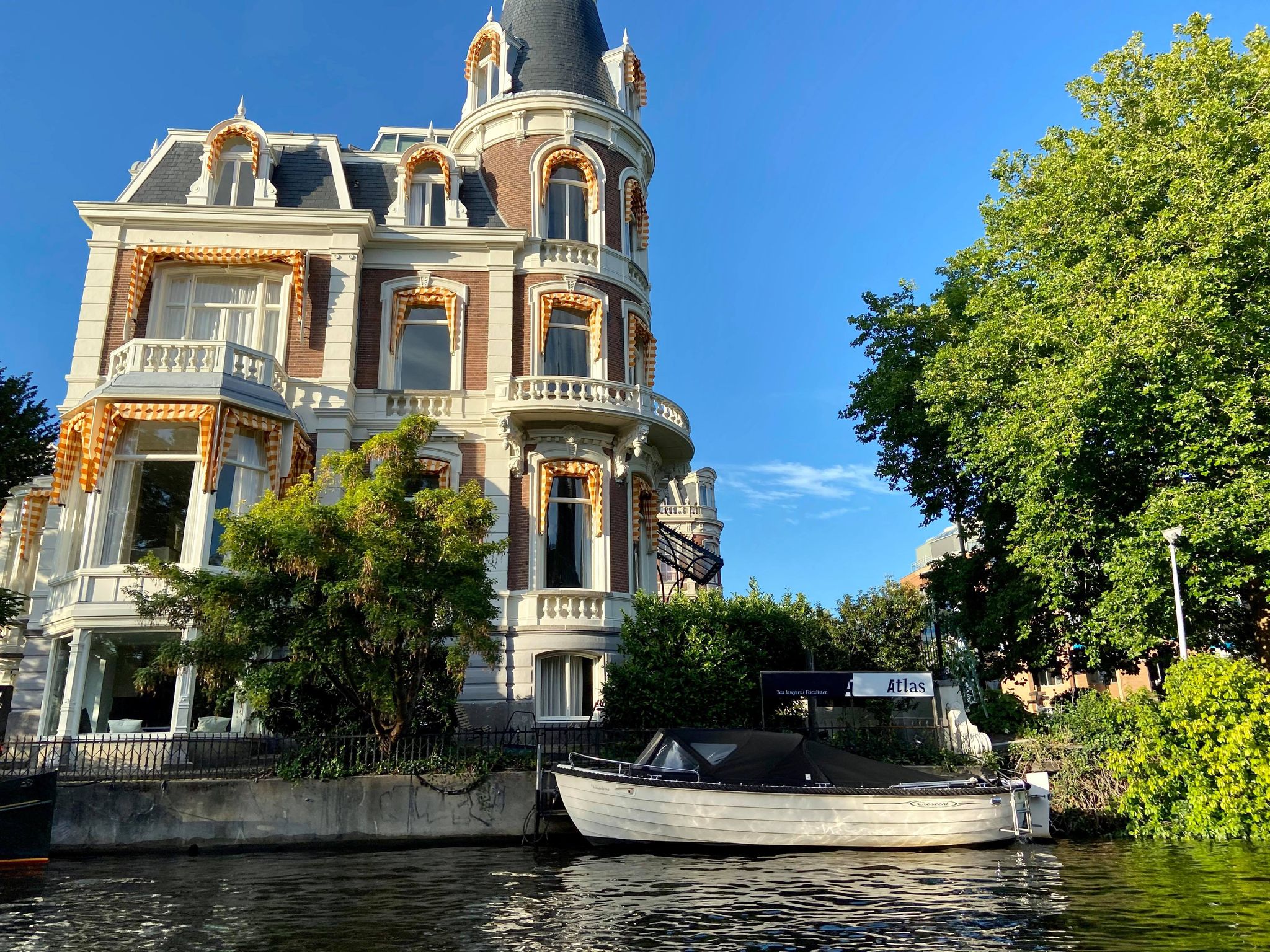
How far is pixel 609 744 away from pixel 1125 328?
13681 millimetres

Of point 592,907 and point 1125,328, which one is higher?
point 1125,328

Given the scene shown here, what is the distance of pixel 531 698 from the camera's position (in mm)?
20828

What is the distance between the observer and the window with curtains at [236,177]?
2395 cm

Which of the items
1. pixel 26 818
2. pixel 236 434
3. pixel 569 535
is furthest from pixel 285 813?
pixel 569 535

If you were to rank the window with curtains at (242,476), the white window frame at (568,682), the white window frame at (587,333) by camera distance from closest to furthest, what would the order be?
the window with curtains at (242,476), the white window frame at (568,682), the white window frame at (587,333)

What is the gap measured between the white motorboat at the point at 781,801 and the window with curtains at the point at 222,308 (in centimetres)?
1504

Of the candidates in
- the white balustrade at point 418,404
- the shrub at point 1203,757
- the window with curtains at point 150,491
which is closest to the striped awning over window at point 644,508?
the white balustrade at point 418,404

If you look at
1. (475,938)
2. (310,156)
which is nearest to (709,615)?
(475,938)

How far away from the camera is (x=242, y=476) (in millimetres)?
20234

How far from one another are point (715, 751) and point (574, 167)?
18.3 metres

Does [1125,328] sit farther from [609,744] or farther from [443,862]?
[443,862]

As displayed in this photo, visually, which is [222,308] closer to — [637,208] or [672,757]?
[637,208]

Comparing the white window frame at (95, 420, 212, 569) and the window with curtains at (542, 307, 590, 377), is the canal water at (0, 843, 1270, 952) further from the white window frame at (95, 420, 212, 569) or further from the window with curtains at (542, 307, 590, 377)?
the window with curtains at (542, 307, 590, 377)

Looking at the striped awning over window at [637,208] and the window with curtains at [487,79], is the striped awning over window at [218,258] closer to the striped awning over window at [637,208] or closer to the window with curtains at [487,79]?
the window with curtains at [487,79]
